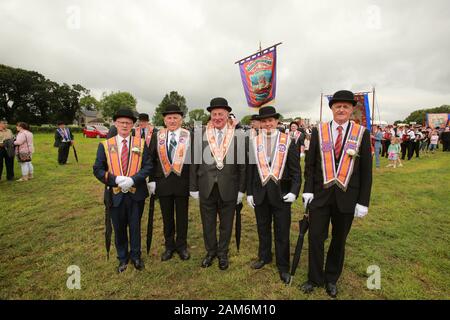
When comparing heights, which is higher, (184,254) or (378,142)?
(378,142)

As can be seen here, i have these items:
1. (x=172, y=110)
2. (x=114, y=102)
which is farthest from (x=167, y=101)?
(x=172, y=110)

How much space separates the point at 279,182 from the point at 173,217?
5.95 feet

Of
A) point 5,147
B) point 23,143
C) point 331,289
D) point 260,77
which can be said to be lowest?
point 331,289

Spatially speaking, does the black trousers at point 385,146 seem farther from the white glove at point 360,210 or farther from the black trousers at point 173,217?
the black trousers at point 173,217

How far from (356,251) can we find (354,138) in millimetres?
2352

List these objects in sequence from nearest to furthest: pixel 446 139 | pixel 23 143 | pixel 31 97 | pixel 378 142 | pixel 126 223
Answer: pixel 126 223 < pixel 23 143 < pixel 378 142 < pixel 446 139 < pixel 31 97

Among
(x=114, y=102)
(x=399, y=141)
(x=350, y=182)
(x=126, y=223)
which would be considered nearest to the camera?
(x=350, y=182)

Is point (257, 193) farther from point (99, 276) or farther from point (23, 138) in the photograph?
point (23, 138)

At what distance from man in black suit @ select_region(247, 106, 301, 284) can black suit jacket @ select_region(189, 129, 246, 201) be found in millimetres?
146

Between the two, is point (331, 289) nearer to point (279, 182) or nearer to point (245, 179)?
point (279, 182)

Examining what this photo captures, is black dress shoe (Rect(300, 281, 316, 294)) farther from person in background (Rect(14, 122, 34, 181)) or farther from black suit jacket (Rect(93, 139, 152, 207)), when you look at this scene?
person in background (Rect(14, 122, 34, 181))

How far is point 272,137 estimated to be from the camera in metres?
3.51

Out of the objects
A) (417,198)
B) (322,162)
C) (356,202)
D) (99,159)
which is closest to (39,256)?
(99,159)

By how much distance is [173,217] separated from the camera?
13.0ft
